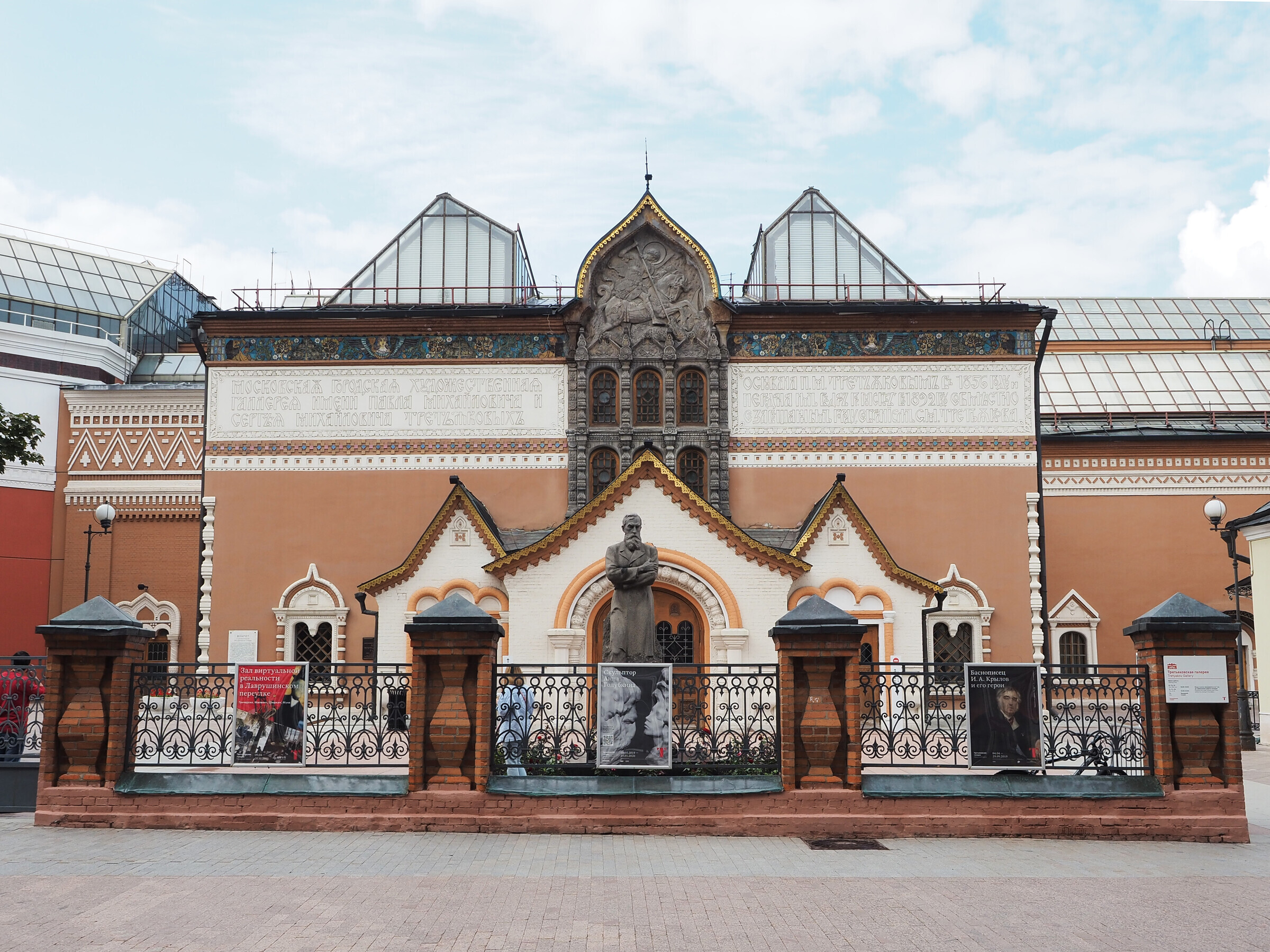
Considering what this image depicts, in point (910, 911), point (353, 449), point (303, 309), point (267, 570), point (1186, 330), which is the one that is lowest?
point (910, 911)

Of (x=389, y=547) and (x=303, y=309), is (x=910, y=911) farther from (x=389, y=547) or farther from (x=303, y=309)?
(x=303, y=309)

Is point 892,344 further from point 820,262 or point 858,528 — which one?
point 858,528

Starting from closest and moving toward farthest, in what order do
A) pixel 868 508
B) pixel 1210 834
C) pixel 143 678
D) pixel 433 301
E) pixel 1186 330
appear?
pixel 1210 834
pixel 143 678
pixel 868 508
pixel 433 301
pixel 1186 330

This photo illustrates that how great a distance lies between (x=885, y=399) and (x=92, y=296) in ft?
94.1

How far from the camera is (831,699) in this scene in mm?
11930

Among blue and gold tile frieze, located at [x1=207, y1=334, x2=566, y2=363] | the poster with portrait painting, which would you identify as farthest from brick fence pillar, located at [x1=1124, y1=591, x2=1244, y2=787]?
blue and gold tile frieze, located at [x1=207, y1=334, x2=566, y2=363]

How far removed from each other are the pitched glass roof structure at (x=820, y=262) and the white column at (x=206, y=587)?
13.4 meters

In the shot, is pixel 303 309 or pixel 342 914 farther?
pixel 303 309

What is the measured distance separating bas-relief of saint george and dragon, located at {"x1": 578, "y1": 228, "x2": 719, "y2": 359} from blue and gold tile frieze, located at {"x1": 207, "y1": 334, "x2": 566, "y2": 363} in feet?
3.52

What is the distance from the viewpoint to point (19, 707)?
13.4 meters

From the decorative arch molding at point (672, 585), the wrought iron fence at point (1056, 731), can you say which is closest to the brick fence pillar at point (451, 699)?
the wrought iron fence at point (1056, 731)

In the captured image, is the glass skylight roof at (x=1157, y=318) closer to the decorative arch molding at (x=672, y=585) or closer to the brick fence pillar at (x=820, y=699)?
the decorative arch molding at (x=672, y=585)

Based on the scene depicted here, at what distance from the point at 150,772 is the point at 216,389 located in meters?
14.8

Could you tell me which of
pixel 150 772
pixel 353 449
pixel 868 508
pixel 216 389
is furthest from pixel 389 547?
pixel 150 772
